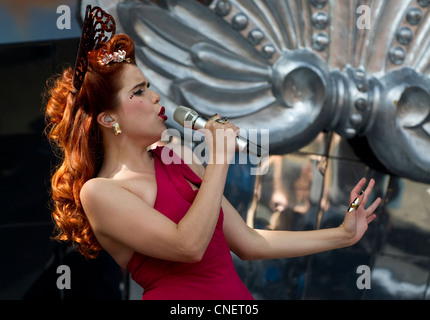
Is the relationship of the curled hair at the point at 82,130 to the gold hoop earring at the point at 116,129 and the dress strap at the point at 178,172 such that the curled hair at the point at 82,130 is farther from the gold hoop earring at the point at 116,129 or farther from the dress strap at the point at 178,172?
the dress strap at the point at 178,172

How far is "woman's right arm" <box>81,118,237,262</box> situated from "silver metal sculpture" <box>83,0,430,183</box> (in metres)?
1.01

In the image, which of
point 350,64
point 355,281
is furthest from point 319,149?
point 355,281

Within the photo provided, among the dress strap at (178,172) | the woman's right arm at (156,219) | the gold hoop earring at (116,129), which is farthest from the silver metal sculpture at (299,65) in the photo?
the woman's right arm at (156,219)

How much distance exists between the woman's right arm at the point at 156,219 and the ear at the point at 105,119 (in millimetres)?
142

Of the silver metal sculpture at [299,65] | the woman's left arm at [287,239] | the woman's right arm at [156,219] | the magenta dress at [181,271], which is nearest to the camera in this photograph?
the woman's right arm at [156,219]

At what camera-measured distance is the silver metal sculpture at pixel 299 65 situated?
2211 mm

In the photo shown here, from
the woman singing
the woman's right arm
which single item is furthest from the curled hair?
the woman's right arm

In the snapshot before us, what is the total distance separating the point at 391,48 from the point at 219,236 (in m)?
1.43

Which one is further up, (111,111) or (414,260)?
(111,111)

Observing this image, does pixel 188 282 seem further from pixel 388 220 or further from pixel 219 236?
pixel 388 220

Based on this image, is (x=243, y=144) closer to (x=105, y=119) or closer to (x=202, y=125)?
(x=202, y=125)

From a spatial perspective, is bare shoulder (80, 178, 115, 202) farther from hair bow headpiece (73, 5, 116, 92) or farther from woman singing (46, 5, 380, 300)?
hair bow headpiece (73, 5, 116, 92)

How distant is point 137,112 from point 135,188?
0.17 m
